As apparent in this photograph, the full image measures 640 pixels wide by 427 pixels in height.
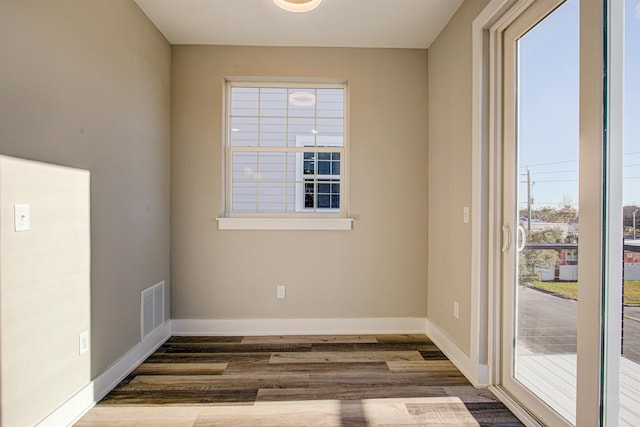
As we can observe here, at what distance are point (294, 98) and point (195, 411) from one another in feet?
8.53

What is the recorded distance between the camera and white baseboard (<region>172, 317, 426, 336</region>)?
3.18 meters

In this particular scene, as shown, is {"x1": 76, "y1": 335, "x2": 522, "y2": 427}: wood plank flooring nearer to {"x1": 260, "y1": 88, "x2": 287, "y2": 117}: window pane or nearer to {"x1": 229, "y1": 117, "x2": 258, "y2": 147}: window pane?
{"x1": 229, "y1": 117, "x2": 258, "y2": 147}: window pane

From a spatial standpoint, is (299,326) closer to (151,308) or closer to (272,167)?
(151,308)

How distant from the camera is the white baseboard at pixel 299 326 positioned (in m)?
3.18

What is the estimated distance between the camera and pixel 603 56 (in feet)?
4.75

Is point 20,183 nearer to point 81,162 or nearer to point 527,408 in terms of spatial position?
point 81,162

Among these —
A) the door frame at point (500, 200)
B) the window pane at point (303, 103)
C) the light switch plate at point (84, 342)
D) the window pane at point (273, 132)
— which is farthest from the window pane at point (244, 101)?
the light switch plate at point (84, 342)

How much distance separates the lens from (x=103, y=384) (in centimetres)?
215

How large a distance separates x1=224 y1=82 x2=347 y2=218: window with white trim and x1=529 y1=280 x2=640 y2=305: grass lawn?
5.83 feet

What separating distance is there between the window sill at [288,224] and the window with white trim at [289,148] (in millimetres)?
120

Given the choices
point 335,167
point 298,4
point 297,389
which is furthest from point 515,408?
point 298,4

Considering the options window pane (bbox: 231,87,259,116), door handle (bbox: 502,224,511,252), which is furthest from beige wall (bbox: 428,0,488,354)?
window pane (bbox: 231,87,259,116)

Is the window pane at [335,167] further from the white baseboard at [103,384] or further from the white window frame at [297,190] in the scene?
the white baseboard at [103,384]

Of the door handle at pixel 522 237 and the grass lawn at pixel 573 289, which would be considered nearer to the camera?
the grass lawn at pixel 573 289
